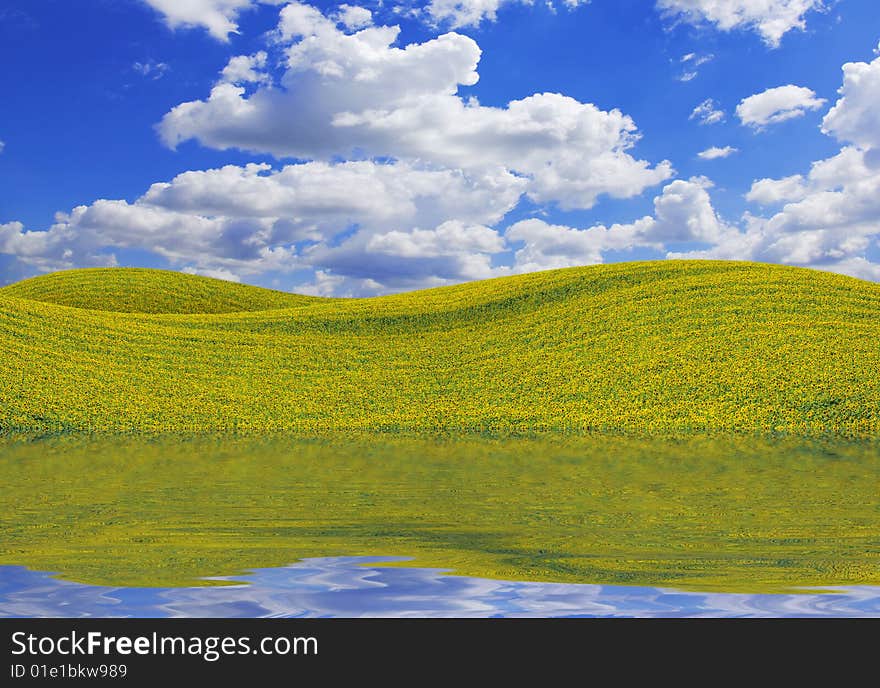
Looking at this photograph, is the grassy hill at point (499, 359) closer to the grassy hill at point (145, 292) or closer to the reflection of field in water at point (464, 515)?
the reflection of field in water at point (464, 515)

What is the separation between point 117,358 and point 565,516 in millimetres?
32080

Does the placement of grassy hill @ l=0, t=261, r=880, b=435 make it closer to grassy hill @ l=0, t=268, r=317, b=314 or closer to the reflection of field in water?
the reflection of field in water

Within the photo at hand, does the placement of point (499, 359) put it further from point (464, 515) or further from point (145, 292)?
point (145, 292)

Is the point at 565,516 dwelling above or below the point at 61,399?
below

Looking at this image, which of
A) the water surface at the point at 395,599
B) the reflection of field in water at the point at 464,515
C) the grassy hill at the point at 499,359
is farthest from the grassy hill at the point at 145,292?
the water surface at the point at 395,599

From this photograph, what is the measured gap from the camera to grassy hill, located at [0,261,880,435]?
29.3 meters

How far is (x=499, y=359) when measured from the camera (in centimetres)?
3838

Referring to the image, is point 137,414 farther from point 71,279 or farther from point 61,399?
point 71,279

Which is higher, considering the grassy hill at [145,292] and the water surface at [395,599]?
the grassy hill at [145,292]


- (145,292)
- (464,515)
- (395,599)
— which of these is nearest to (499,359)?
(464,515)

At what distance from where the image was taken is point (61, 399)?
30500 mm

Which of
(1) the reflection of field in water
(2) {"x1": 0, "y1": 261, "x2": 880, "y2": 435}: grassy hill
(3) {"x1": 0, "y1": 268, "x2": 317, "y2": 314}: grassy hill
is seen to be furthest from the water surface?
(3) {"x1": 0, "y1": 268, "x2": 317, "y2": 314}: grassy hill

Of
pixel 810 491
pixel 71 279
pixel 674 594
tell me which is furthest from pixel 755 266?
pixel 71 279

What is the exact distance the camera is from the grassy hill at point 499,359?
29297mm
